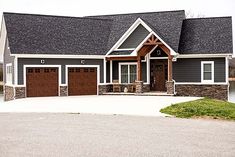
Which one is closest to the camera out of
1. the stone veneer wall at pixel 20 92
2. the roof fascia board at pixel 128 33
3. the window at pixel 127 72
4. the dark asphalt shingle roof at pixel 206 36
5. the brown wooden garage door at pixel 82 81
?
the stone veneer wall at pixel 20 92

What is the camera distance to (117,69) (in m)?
34.5

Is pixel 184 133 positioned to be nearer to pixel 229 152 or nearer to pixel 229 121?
pixel 229 152

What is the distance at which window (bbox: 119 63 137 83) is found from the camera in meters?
34.1

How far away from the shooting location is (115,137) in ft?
41.4

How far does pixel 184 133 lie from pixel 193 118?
4.95m

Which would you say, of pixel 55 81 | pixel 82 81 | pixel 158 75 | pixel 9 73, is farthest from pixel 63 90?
pixel 158 75

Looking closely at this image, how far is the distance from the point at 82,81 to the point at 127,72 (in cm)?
369

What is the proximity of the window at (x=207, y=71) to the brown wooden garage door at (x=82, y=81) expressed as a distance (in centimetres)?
828

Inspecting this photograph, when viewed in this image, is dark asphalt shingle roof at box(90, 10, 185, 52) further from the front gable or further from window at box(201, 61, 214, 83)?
window at box(201, 61, 214, 83)

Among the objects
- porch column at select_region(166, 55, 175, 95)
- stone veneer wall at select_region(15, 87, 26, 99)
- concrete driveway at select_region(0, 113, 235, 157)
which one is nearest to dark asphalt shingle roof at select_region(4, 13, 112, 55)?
stone veneer wall at select_region(15, 87, 26, 99)

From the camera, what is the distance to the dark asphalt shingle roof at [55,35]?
3169cm

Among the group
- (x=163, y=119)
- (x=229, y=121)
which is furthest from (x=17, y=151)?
(x=229, y=121)

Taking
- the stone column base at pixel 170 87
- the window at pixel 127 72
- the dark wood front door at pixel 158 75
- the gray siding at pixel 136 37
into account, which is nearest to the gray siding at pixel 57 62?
the window at pixel 127 72

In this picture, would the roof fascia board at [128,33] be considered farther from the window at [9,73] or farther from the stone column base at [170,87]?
the window at [9,73]
